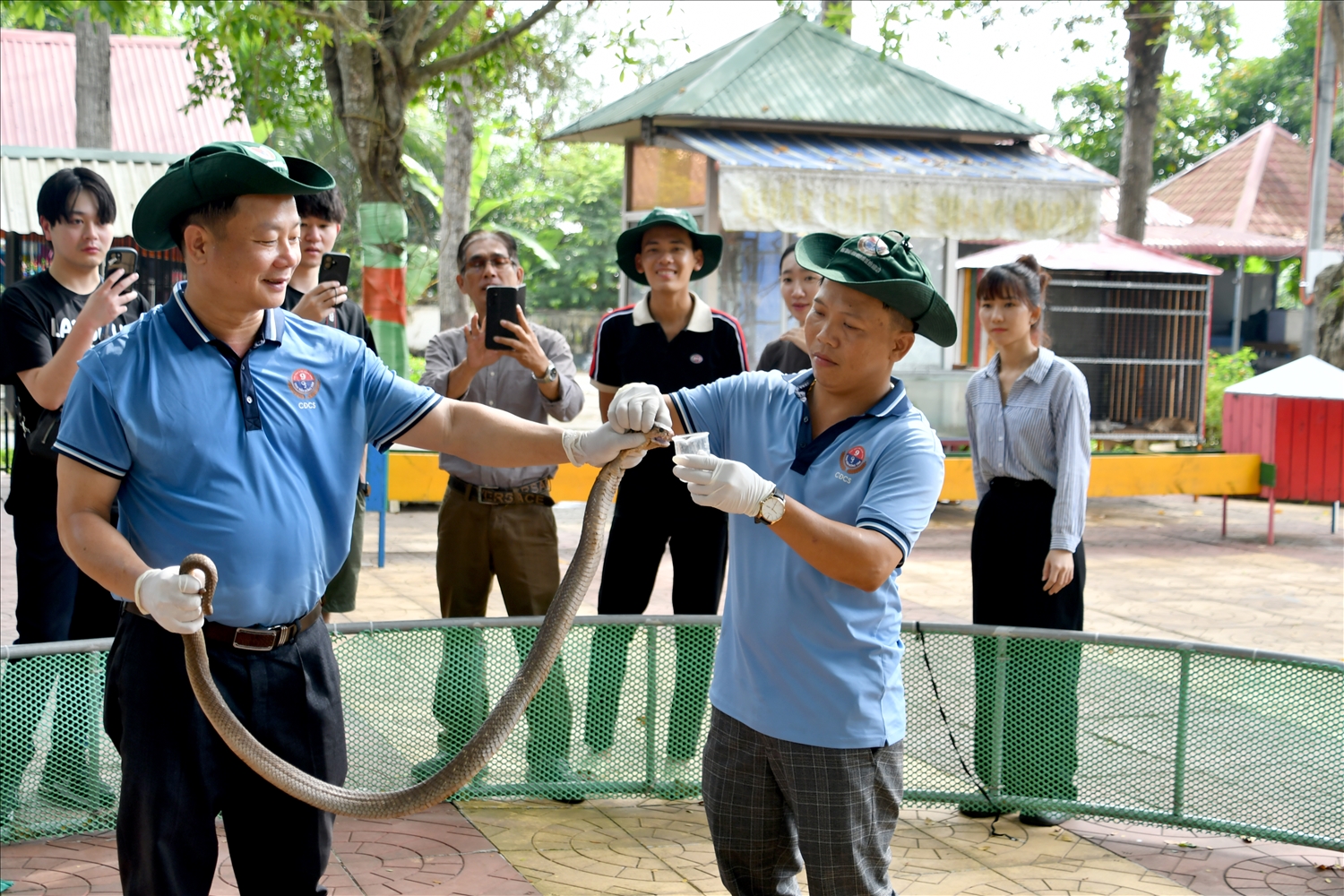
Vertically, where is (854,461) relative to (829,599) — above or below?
above

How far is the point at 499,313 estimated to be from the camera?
14.3ft

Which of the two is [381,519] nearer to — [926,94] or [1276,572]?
[1276,572]

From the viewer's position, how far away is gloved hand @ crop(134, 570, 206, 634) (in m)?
2.29

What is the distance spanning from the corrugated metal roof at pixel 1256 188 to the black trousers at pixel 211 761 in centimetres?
3023

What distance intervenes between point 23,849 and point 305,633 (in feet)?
6.65

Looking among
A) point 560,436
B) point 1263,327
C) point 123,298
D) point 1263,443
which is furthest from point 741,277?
point 1263,327

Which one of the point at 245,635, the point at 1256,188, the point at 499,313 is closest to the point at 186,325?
the point at 245,635

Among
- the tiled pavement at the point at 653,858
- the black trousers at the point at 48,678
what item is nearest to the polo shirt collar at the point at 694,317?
the tiled pavement at the point at 653,858

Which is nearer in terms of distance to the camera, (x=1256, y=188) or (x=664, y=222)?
(x=664, y=222)

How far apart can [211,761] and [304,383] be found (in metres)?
0.81

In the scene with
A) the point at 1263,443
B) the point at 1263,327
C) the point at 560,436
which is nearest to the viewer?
the point at 560,436

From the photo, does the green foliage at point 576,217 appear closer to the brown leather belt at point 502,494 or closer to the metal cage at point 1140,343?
the metal cage at point 1140,343

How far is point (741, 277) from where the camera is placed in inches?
500

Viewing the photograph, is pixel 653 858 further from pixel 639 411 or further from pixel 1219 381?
pixel 1219 381
